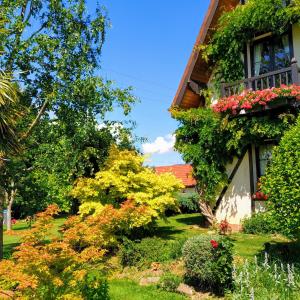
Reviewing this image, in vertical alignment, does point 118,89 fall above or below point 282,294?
above

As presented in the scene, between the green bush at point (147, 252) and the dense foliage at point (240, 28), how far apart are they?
766 centimetres

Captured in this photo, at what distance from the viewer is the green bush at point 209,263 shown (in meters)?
8.16

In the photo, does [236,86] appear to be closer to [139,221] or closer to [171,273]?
[139,221]

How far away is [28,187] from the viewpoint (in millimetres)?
13953

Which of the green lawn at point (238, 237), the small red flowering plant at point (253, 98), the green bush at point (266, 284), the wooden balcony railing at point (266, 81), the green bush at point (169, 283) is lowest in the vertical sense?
the green bush at point (169, 283)

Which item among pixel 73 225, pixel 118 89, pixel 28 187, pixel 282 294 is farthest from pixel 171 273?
pixel 28 187

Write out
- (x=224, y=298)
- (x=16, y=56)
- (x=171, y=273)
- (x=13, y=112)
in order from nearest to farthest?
1. (x=224, y=298)
2. (x=171, y=273)
3. (x=13, y=112)
4. (x=16, y=56)

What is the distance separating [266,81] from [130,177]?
6013mm

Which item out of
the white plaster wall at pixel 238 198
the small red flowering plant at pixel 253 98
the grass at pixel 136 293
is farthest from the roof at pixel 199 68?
the grass at pixel 136 293

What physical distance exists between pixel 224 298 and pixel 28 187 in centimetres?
863

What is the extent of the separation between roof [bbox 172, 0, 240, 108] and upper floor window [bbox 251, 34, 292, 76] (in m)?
1.97

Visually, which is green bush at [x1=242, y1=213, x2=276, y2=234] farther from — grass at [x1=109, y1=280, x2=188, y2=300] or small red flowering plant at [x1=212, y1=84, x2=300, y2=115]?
grass at [x1=109, y1=280, x2=188, y2=300]

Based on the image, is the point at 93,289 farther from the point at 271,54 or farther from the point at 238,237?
the point at 271,54

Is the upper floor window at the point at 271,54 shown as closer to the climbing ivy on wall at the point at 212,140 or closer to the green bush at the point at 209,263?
the climbing ivy on wall at the point at 212,140
